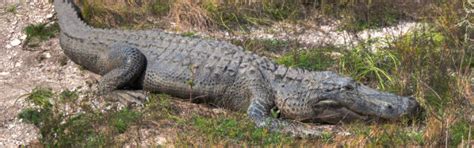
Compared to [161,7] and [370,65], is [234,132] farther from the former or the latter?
[161,7]

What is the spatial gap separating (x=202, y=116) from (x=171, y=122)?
1.00 ft

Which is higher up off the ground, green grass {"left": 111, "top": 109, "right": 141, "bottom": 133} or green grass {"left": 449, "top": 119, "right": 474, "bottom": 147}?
green grass {"left": 449, "top": 119, "right": 474, "bottom": 147}

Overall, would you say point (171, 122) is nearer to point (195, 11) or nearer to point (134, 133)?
point (134, 133)

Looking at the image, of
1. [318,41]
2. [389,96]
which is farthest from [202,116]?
[318,41]

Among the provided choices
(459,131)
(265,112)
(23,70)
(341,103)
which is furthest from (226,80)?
(23,70)

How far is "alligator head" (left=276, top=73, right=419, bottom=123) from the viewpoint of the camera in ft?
21.7

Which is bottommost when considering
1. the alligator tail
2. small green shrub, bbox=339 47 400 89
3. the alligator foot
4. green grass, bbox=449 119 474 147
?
the alligator foot

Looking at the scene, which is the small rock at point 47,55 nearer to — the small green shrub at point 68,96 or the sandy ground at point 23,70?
the sandy ground at point 23,70

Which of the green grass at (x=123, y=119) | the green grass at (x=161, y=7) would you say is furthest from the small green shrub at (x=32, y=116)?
the green grass at (x=161, y=7)

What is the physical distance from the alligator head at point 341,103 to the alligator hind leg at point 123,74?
1.49 m

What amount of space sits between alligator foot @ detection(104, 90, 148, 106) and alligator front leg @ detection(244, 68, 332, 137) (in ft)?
3.24

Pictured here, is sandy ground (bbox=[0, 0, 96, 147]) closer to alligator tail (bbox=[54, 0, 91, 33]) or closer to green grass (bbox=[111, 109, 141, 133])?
alligator tail (bbox=[54, 0, 91, 33])

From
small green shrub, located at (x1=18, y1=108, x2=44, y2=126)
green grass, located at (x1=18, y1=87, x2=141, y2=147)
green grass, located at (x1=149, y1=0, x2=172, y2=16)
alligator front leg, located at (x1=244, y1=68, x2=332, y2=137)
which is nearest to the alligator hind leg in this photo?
green grass, located at (x1=18, y1=87, x2=141, y2=147)

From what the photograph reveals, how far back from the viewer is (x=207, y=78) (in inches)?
294
